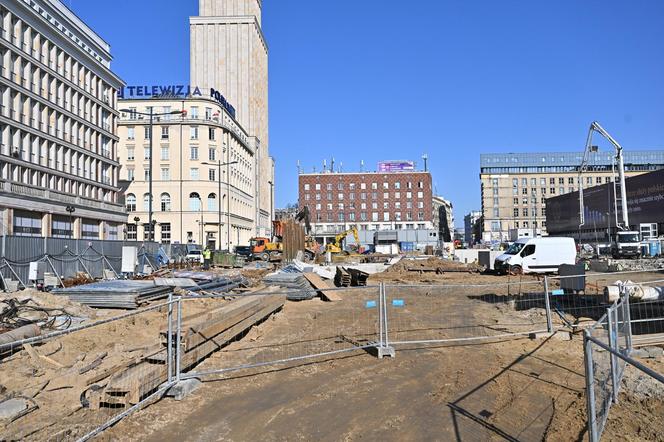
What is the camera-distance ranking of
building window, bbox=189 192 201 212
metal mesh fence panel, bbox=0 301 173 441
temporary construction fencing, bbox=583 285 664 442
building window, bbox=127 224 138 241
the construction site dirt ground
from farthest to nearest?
building window, bbox=189 192 201 212, building window, bbox=127 224 138 241, metal mesh fence panel, bbox=0 301 173 441, the construction site dirt ground, temporary construction fencing, bbox=583 285 664 442

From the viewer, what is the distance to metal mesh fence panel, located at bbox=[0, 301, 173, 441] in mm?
6238

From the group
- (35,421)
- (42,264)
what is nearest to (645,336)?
(35,421)

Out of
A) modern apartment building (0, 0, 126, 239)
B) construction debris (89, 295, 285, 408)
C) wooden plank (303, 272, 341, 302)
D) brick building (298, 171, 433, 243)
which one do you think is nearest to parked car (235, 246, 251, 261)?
modern apartment building (0, 0, 126, 239)

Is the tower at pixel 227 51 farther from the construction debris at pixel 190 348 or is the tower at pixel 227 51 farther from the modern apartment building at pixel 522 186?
the construction debris at pixel 190 348

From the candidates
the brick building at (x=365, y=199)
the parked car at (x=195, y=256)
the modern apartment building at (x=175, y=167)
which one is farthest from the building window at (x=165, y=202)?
the brick building at (x=365, y=199)

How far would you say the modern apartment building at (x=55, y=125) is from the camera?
40469 millimetres

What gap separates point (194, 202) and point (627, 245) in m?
52.4

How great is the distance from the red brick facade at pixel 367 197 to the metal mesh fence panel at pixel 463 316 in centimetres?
9789

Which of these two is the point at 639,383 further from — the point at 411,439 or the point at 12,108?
the point at 12,108

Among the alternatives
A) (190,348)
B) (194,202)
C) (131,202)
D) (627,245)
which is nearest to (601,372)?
(190,348)

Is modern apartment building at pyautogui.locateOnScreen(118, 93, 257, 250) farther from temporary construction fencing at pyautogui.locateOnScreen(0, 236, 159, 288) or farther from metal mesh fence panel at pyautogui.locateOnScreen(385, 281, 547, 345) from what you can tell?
metal mesh fence panel at pyautogui.locateOnScreen(385, 281, 547, 345)

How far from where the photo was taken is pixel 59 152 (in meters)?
48.8

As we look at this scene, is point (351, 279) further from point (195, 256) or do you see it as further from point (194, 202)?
point (194, 202)

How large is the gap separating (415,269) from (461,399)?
1064 inches
